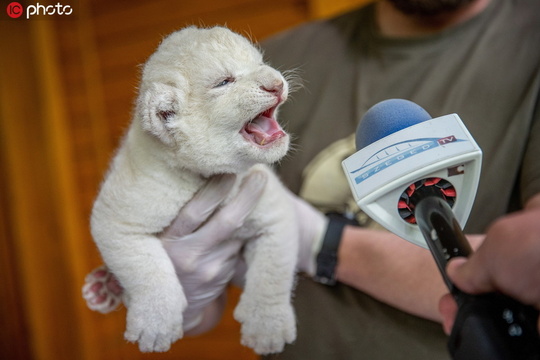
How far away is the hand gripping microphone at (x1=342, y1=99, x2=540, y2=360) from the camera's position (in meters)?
0.41

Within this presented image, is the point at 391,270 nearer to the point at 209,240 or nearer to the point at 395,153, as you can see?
the point at 209,240

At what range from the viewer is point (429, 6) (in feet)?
3.74

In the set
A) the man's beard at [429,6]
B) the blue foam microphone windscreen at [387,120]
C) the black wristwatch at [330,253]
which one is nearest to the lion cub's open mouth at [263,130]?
the blue foam microphone windscreen at [387,120]

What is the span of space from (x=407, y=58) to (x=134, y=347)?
2.59 ft

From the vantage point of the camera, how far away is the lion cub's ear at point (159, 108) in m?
0.60

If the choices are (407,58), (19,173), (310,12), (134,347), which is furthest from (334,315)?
(310,12)

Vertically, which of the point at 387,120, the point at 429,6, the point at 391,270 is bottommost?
the point at 391,270

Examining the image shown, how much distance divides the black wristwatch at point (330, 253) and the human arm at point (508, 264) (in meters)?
0.66

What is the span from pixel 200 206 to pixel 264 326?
20 cm

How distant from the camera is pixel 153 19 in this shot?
3.05 ft

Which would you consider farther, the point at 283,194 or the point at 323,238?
the point at 323,238

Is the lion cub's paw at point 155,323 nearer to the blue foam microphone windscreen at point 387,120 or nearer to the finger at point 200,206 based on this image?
the finger at point 200,206

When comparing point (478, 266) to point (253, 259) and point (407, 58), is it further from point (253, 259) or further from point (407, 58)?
point (407, 58)

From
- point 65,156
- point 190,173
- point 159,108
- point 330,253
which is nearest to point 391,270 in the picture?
point 330,253
